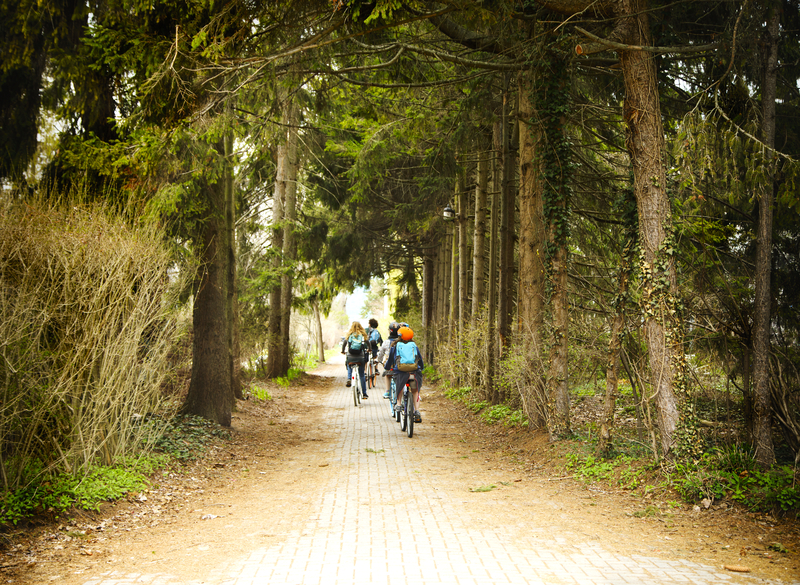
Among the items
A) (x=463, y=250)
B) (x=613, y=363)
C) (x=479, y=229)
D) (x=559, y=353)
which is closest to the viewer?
(x=613, y=363)

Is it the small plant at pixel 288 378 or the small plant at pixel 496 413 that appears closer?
the small plant at pixel 496 413

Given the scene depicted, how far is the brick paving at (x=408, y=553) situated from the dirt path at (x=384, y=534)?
0.02 metres

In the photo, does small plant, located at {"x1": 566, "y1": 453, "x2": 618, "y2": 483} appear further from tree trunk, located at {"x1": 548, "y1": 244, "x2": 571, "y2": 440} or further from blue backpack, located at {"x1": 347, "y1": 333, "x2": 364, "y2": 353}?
blue backpack, located at {"x1": 347, "y1": 333, "x2": 364, "y2": 353}

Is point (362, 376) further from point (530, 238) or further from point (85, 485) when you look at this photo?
point (85, 485)

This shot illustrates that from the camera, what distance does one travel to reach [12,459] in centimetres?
585

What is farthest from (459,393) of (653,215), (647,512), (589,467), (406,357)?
(647,512)

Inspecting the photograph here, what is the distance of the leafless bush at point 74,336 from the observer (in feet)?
19.4

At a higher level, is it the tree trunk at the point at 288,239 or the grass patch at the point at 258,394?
the tree trunk at the point at 288,239

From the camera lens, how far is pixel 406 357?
11703mm

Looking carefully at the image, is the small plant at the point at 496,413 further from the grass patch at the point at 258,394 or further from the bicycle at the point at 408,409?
the grass patch at the point at 258,394

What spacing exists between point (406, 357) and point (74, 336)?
631cm

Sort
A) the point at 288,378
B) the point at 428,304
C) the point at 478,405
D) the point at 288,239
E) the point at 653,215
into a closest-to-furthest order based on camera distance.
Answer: the point at 653,215
the point at 478,405
the point at 288,239
the point at 288,378
the point at 428,304

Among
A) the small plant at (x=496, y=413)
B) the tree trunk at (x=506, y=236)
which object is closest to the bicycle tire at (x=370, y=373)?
the small plant at (x=496, y=413)

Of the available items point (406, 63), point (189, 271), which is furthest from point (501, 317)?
point (189, 271)
